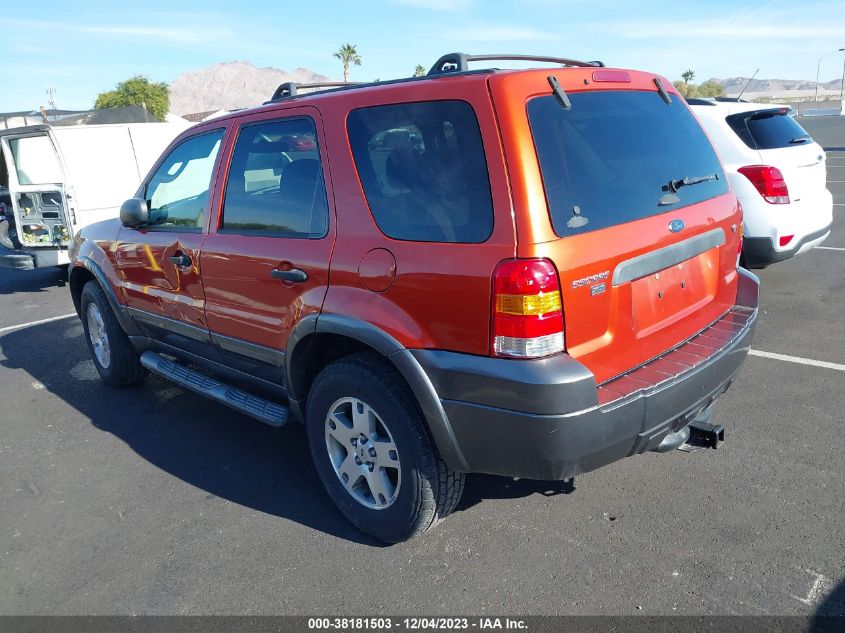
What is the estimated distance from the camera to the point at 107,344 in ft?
16.3

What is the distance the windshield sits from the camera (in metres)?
9.36

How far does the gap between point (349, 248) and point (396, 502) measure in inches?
43.4

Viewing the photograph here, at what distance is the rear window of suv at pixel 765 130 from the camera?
600 cm

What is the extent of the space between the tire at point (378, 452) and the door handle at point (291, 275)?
41 centimetres

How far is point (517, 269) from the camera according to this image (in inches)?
91.4

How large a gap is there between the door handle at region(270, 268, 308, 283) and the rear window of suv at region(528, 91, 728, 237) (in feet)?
3.89

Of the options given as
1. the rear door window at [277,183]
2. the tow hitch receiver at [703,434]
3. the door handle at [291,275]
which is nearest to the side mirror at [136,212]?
the rear door window at [277,183]

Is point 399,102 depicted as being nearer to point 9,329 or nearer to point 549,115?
point 549,115

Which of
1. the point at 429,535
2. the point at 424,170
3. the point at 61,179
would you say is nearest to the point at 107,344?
the point at 429,535

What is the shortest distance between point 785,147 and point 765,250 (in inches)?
38.4

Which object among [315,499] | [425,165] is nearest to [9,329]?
[315,499]

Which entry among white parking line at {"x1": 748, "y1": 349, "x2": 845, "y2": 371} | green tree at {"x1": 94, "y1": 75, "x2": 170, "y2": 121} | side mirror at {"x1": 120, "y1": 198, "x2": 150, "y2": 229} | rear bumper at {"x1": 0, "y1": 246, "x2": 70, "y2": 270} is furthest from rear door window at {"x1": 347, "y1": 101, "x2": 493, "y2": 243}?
green tree at {"x1": 94, "y1": 75, "x2": 170, "y2": 121}

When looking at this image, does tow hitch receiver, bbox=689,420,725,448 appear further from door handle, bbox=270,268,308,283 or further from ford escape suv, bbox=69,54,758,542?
door handle, bbox=270,268,308,283

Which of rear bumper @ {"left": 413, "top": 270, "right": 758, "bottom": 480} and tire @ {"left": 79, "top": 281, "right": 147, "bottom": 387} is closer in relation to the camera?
rear bumper @ {"left": 413, "top": 270, "right": 758, "bottom": 480}
